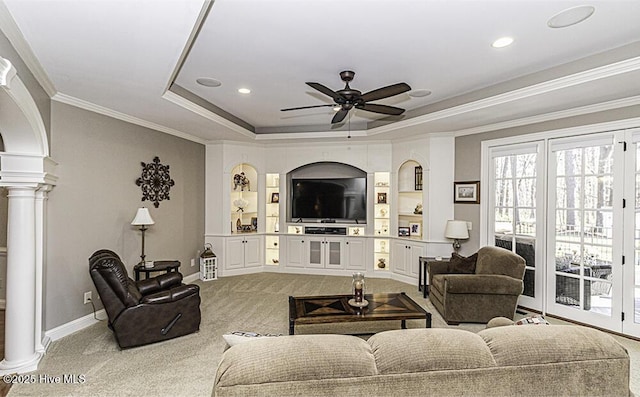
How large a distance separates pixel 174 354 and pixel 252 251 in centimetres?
359

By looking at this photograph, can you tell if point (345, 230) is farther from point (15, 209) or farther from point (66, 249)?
point (15, 209)

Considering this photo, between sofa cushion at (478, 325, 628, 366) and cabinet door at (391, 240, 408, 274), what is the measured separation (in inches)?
189

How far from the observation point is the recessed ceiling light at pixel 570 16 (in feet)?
7.98

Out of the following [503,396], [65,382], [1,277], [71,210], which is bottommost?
[65,382]

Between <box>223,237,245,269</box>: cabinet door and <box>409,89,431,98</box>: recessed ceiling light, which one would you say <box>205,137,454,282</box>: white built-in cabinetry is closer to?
<box>223,237,245,269</box>: cabinet door

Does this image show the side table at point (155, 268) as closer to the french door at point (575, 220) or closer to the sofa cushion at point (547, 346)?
the sofa cushion at point (547, 346)

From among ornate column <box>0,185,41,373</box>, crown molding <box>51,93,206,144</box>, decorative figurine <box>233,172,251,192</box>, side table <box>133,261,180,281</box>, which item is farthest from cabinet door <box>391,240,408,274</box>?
ornate column <box>0,185,41,373</box>

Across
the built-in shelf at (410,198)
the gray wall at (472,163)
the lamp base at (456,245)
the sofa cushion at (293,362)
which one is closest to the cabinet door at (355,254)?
the built-in shelf at (410,198)

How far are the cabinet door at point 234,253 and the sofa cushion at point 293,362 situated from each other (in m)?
5.43

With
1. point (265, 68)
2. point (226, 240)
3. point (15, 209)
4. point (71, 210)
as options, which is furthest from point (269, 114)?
point (15, 209)

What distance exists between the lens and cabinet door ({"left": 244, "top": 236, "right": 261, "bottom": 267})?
22.1ft

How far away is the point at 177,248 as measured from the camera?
5.75 meters

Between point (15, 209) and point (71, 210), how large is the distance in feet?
2.66

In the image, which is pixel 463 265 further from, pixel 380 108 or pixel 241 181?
pixel 241 181
